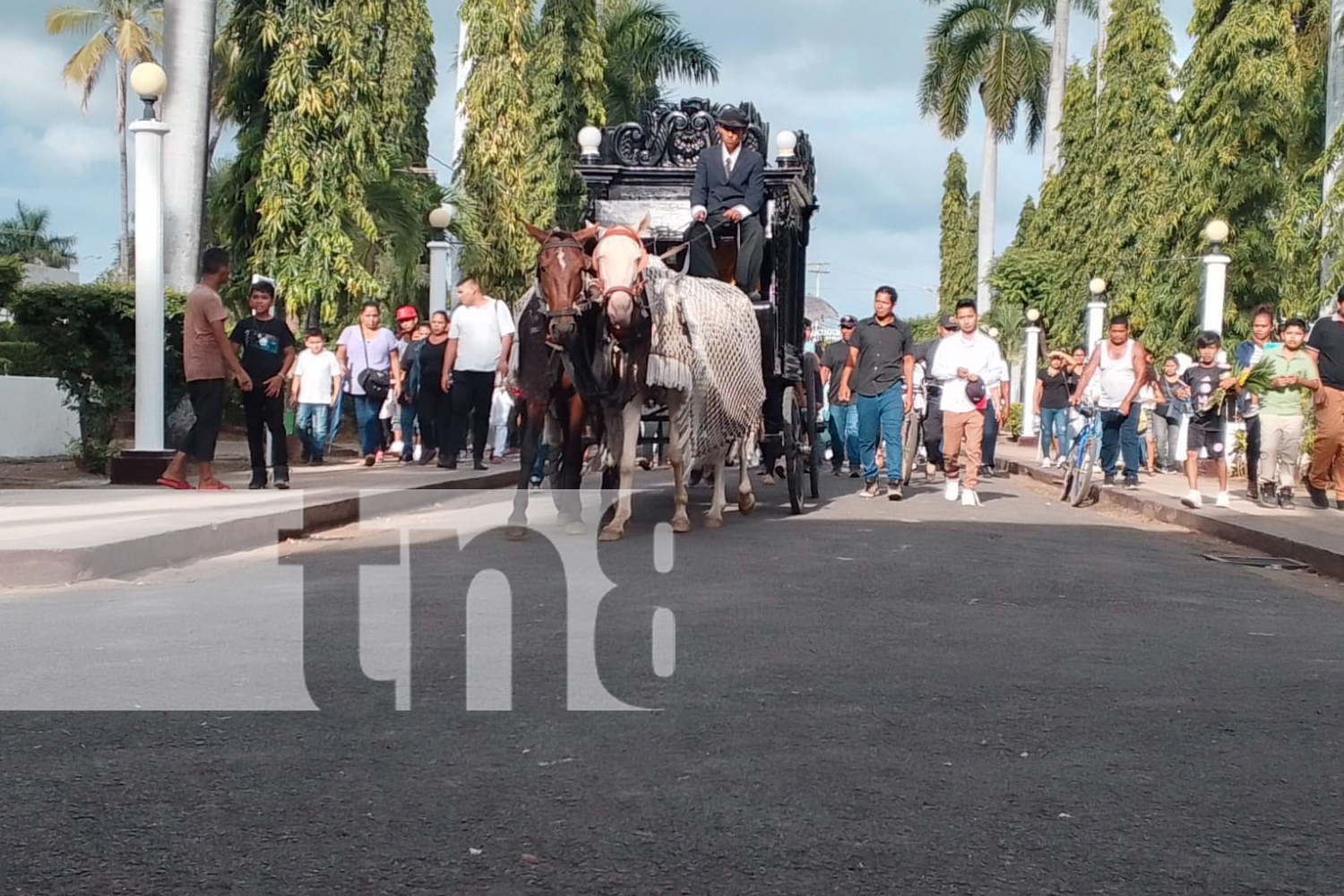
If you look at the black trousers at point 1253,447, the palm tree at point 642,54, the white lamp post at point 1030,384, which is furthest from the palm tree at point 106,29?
the black trousers at point 1253,447

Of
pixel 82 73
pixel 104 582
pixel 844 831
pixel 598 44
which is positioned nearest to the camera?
pixel 844 831

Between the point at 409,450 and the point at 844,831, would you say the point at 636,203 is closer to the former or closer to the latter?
the point at 409,450

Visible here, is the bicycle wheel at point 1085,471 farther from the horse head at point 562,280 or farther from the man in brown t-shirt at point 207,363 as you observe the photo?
the man in brown t-shirt at point 207,363

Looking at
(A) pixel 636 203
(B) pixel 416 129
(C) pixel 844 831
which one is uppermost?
(B) pixel 416 129

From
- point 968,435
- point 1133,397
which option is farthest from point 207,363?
point 1133,397

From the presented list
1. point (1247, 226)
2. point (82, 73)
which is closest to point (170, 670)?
point (1247, 226)

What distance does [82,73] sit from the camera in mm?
58500

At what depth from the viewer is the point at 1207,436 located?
46.9ft

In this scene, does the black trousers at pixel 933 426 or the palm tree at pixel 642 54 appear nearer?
the black trousers at pixel 933 426

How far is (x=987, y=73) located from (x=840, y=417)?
103ft

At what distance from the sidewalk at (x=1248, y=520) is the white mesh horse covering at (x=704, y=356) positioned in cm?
389

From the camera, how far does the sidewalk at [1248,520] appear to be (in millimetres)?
10500

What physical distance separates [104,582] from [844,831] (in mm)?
5485

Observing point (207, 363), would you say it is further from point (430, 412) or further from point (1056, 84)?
point (1056, 84)
